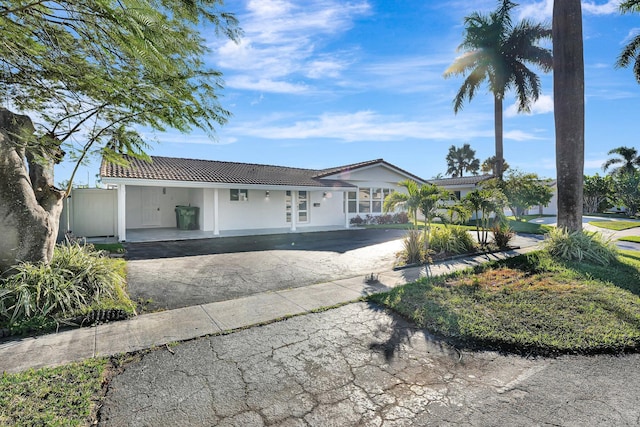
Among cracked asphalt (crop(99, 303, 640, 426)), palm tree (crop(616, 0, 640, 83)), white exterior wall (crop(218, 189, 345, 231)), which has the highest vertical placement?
palm tree (crop(616, 0, 640, 83))

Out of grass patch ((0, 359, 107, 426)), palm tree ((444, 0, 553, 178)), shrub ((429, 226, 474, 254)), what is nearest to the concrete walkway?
grass patch ((0, 359, 107, 426))

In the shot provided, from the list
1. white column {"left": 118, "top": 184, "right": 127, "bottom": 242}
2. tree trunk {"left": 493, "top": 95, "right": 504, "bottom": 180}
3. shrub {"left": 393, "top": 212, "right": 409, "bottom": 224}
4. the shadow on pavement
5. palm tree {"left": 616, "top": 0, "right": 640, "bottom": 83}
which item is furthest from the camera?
shrub {"left": 393, "top": 212, "right": 409, "bottom": 224}

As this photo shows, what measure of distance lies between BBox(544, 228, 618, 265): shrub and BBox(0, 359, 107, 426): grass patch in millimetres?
10522

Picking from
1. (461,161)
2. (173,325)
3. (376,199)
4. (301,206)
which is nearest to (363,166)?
(376,199)

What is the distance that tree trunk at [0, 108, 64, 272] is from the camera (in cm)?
486

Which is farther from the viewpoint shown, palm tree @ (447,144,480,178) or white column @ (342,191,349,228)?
palm tree @ (447,144,480,178)

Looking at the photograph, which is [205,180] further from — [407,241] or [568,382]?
[568,382]

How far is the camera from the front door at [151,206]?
16719 mm

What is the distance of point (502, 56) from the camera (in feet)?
68.6

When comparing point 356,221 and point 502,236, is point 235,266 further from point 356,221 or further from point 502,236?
point 356,221

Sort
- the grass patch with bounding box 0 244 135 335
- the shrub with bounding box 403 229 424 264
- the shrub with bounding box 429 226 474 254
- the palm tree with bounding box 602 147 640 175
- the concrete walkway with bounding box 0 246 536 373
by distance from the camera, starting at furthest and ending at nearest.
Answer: the palm tree with bounding box 602 147 640 175
the shrub with bounding box 429 226 474 254
the shrub with bounding box 403 229 424 264
the grass patch with bounding box 0 244 135 335
the concrete walkway with bounding box 0 246 536 373

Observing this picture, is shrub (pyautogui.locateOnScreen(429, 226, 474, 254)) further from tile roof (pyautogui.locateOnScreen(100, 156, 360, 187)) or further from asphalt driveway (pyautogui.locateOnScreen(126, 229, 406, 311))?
tile roof (pyautogui.locateOnScreen(100, 156, 360, 187))

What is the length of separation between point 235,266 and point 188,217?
9.15 metres

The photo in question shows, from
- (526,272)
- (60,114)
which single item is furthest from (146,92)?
(526,272)
